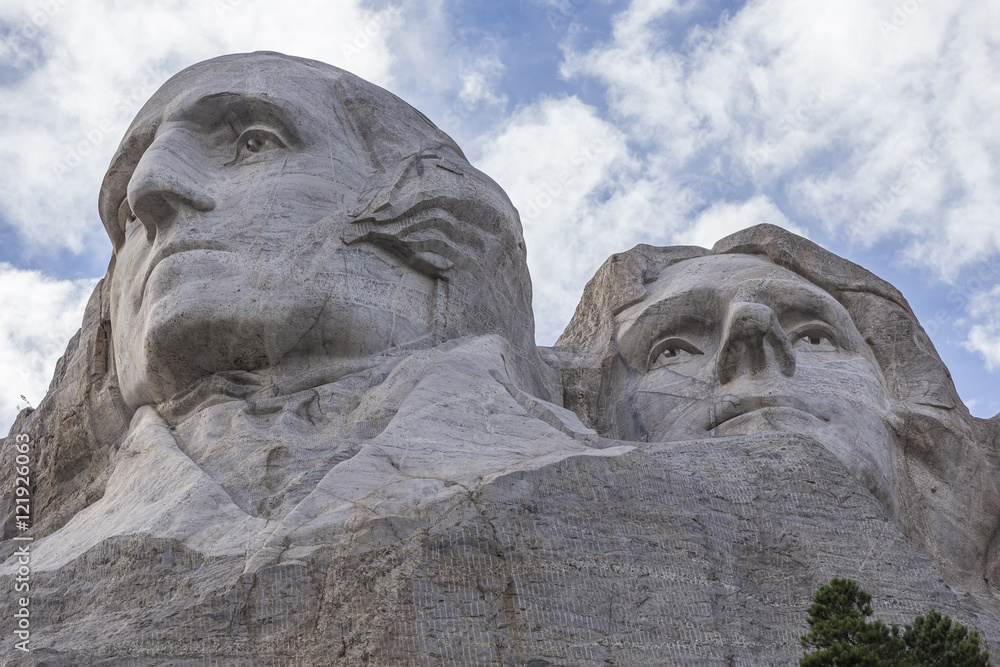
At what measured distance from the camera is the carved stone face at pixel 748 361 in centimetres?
739

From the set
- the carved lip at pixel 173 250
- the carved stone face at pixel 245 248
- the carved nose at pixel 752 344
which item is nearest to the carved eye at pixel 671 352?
the carved nose at pixel 752 344

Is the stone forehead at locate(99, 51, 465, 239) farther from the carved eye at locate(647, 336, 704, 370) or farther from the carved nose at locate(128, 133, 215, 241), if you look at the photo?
the carved eye at locate(647, 336, 704, 370)

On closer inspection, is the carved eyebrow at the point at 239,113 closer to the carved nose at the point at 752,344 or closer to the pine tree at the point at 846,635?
the carved nose at the point at 752,344

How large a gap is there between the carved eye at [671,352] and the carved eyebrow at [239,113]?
8.17ft

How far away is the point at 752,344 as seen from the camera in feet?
25.1

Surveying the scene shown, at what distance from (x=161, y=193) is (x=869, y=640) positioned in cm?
457

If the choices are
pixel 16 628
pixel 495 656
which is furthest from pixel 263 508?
pixel 495 656

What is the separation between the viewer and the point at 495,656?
15.4ft

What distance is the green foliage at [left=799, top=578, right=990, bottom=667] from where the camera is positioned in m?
3.84

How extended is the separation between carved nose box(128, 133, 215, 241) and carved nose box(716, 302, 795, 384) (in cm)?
281

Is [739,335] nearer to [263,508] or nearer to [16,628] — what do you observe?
[263,508]

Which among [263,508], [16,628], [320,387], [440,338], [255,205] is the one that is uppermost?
Result: [255,205]

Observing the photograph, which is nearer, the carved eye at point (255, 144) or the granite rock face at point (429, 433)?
the granite rock face at point (429, 433)

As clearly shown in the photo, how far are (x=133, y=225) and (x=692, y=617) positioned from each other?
435cm
